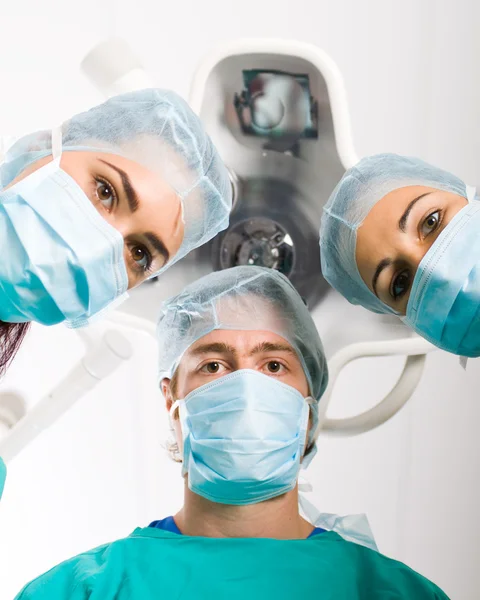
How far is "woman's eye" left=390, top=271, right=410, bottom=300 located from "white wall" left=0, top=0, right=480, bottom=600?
3.45 feet

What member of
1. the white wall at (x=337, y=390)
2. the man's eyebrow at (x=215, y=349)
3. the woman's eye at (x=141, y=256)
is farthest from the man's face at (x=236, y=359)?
the white wall at (x=337, y=390)

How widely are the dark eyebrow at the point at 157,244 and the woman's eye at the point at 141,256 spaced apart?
22 mm

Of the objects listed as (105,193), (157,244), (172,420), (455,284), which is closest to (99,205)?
(105,193)

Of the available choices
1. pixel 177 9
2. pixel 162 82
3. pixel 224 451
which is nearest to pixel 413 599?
pixel 224 451

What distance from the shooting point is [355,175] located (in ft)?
5.24

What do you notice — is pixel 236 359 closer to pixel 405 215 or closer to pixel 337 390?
pixel 405 215

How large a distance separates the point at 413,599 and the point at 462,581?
1163 millimetres

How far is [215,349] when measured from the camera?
1.69 metres

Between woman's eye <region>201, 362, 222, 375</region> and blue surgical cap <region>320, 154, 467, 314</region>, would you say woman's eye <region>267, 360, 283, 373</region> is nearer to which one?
woman's eye <region>201, 362, 222, 375</region>

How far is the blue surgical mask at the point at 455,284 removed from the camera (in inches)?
55.0

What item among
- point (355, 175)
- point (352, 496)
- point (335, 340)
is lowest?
point (352, 496)

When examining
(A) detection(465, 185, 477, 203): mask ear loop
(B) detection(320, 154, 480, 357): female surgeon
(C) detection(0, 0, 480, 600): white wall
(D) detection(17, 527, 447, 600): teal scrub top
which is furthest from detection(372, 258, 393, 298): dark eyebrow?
(C) detection(0, 0, 480, 600): white wall

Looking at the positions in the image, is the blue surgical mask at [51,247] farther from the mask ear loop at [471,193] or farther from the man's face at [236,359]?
the mask ear loop at [471,193]

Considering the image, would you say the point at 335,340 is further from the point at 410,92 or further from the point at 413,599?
the point at 410,92
